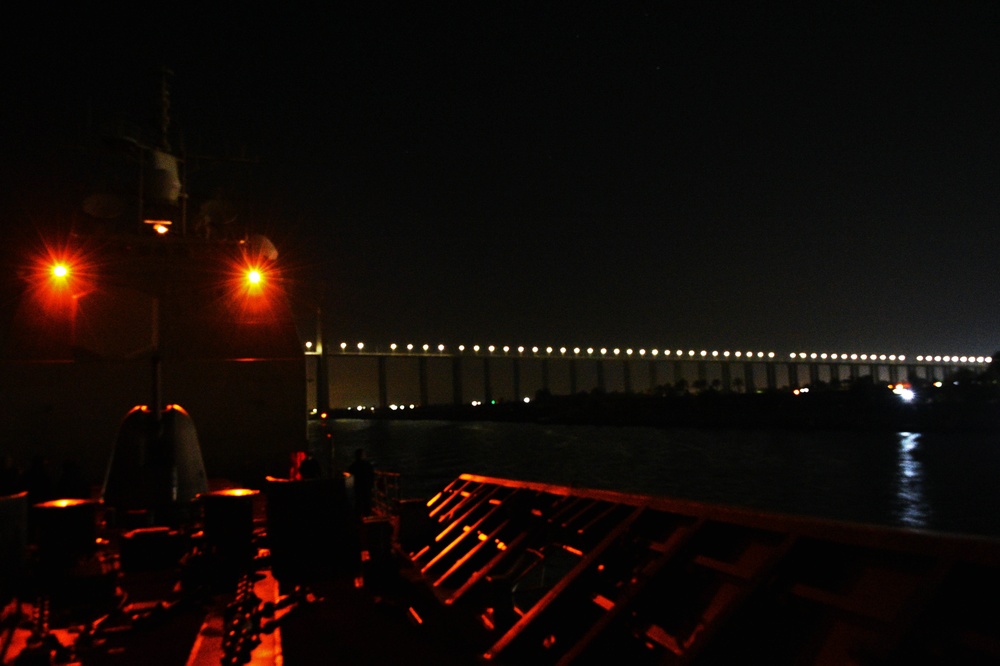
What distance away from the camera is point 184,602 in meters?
7.31

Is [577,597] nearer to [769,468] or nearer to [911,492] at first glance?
[911,492]

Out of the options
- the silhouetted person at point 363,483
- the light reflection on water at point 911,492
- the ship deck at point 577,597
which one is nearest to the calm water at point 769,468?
the light reflection on water at point 911,492

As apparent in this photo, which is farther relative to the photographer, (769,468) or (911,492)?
(769,468)

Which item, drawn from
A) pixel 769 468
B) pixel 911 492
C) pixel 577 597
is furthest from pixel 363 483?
pixel 769 468

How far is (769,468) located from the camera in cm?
5944

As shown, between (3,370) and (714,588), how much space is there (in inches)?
584

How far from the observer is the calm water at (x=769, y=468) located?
136 feet

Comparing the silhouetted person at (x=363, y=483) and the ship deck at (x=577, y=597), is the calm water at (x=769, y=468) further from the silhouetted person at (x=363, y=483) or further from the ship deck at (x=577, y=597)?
the silhouetted person at (x=363, y=483)

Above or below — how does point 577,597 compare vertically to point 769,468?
above

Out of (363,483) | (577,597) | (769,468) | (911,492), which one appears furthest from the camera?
(769,468)

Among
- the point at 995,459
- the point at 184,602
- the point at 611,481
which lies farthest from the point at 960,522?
the point at 184,602

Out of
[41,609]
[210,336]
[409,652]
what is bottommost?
[409,652]

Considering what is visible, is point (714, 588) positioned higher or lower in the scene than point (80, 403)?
lower

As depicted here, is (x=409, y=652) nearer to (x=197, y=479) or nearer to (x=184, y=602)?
(x=184, y=602)
